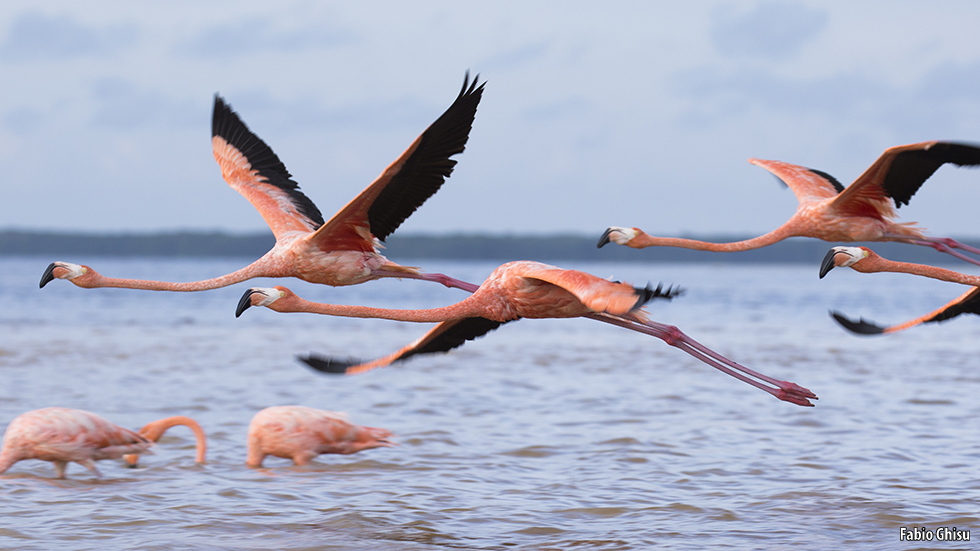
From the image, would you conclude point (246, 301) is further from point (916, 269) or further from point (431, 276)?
point (916, 269)

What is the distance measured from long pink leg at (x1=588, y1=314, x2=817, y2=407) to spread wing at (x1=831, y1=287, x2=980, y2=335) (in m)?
0.88

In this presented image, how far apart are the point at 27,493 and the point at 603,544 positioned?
5320 millimetres

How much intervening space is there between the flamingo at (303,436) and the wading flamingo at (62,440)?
1294mm

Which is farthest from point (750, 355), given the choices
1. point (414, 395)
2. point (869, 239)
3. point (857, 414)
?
point (869, 239)

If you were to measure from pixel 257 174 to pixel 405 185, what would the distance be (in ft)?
12.9

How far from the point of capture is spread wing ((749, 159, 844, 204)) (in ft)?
34.8

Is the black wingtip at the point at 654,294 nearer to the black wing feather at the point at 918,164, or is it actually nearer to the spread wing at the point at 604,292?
the spread wing at the point at 604,292

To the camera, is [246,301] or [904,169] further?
[904,169]

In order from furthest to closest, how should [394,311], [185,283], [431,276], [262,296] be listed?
1. [431,276]
2. [185,283]
3. [394,311]
4. [262,296]

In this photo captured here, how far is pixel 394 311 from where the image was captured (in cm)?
754

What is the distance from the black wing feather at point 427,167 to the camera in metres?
7.33

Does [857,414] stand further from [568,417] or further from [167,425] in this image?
[167,425]

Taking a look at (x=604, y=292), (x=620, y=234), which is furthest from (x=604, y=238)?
(x=604, y=292)

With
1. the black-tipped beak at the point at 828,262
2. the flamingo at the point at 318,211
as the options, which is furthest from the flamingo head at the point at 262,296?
the black-tipped beak at the point at 828,262
